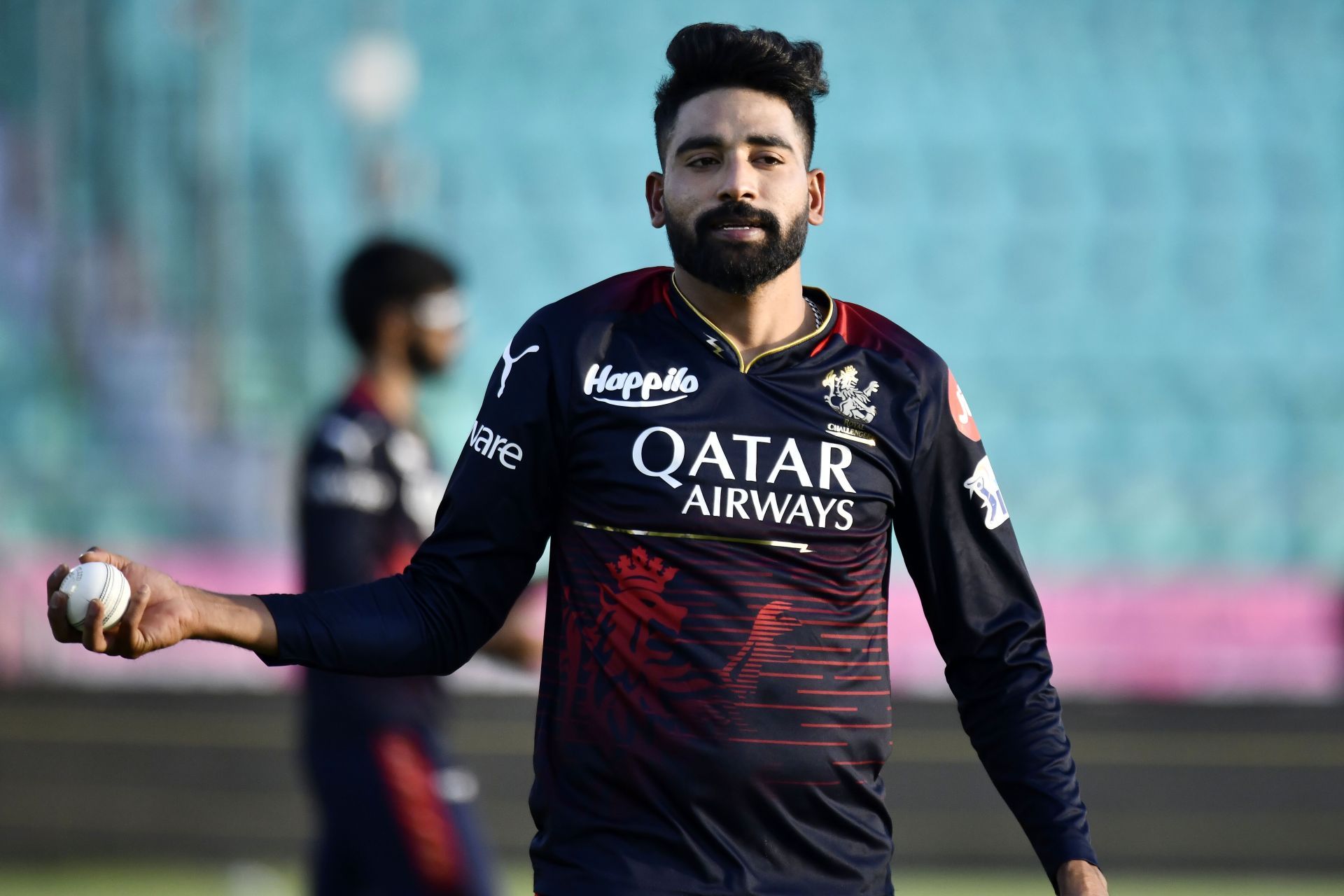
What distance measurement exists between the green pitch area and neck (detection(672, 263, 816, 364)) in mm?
5916

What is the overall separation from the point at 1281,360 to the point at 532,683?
26.0 ft

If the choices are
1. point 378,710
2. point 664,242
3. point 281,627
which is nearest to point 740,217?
point 281,627

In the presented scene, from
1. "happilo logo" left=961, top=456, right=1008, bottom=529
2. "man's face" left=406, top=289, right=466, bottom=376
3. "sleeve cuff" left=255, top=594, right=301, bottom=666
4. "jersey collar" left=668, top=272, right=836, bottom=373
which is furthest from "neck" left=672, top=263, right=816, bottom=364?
"man's face" left=406, top=289, right=466, bottom=376

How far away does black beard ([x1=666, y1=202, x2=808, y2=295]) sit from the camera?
2.66 m

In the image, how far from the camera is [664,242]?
58.5 ft

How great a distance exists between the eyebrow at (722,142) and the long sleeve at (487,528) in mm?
380

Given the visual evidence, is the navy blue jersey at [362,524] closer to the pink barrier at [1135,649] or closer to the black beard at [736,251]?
the black beard at [736,251]

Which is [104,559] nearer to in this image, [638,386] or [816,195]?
[638,386]

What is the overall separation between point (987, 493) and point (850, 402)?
289 mm

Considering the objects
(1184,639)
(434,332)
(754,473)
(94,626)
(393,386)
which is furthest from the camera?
(1184,639)

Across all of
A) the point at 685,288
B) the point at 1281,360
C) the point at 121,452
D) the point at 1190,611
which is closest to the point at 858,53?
the point at 1281,360

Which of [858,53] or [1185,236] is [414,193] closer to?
[858,53]

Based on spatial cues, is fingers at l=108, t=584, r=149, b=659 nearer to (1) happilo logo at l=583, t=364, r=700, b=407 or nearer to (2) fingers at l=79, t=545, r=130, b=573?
(2) fingers at l=79, t=545, r=130, b=573

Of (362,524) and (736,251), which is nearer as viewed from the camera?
(736,251)
